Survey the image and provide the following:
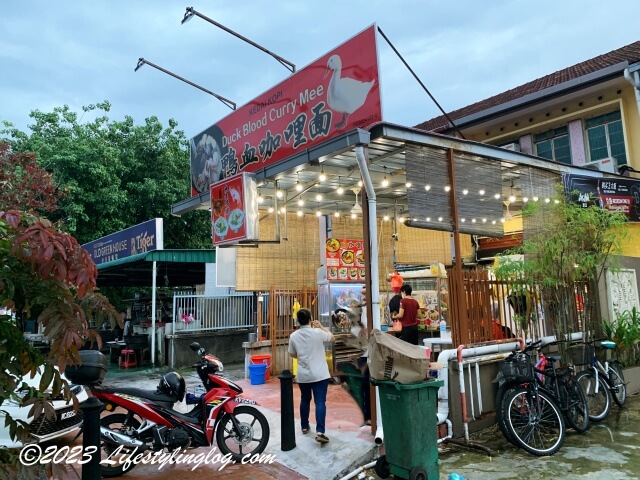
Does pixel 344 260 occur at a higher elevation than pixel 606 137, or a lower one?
lower

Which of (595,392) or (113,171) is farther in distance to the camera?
(113,171)

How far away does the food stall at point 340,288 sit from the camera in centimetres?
1002

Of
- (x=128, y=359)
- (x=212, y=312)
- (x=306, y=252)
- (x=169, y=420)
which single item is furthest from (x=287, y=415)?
(x=128, y=359)

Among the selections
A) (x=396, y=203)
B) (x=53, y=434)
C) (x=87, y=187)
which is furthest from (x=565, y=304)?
(x=87, y=187)

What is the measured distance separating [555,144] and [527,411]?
10424mm

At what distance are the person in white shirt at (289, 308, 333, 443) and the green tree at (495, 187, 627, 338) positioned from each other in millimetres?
3003

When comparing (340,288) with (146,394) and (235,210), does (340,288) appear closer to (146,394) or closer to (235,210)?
(235,210)

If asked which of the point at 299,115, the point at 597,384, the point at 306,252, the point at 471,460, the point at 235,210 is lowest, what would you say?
the point at 471,460

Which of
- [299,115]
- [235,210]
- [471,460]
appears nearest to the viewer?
[471,460]

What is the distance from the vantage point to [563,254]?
23.6ft

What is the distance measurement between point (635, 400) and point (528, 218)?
3.46m

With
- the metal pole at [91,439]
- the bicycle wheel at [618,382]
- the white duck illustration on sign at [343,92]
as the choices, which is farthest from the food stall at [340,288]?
the metal pole at [91,439]

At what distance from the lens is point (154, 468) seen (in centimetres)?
538

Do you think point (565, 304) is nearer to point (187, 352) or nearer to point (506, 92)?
point (187, 352)
